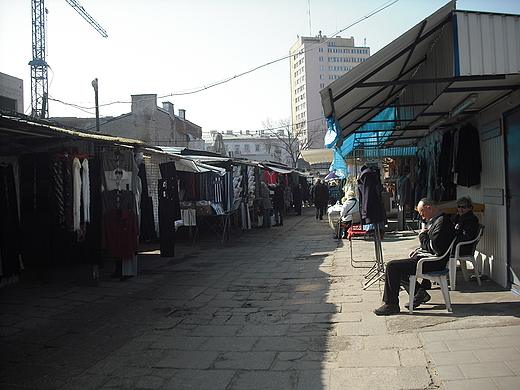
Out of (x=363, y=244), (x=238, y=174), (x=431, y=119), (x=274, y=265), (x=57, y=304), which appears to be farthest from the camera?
(x=238, y=174)

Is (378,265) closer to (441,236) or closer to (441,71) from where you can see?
(441,236)

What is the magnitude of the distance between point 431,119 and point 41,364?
22.8 ft

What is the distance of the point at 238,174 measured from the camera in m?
13.7

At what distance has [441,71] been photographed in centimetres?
574

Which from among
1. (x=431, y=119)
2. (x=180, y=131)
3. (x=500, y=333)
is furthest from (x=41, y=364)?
(x=180, y=131)

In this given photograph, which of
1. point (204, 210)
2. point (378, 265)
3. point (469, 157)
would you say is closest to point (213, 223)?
point (204, 210)

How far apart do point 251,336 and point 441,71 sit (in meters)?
4.02

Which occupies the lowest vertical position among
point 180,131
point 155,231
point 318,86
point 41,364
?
point 41,364

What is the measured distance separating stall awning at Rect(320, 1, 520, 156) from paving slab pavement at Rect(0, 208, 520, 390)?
2533 millimetres

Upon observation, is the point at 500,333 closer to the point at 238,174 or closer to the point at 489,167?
the point at 489,167

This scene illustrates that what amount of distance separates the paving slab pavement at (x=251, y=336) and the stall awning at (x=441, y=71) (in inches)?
99.7

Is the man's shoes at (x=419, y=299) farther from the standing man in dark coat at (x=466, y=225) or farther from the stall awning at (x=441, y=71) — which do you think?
the stall awning at (x=441, y=71)

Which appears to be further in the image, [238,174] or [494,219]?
[238,174]

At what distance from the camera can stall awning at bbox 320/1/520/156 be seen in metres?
4.73
